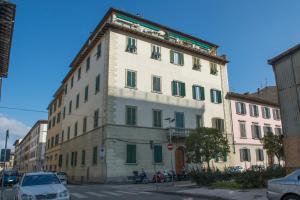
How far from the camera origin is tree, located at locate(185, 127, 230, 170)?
80.8ft

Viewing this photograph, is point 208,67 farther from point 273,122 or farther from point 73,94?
point 73,94

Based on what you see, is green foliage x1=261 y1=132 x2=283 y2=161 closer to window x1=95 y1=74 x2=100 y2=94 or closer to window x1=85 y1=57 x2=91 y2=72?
window x1=95 y1=74 x2=100 y2=94

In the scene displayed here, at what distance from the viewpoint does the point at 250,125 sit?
42.0m

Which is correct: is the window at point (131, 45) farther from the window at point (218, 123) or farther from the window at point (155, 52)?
the window at point (218, 123)

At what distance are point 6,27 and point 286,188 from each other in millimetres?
10631

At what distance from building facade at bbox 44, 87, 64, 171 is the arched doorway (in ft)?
70.5

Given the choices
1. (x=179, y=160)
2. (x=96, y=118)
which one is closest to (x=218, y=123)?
(x=179, y=160)

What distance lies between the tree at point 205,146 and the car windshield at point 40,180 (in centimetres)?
1512

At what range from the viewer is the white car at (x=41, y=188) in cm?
1009

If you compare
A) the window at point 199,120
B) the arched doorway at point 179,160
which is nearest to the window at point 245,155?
the window at point 199,120

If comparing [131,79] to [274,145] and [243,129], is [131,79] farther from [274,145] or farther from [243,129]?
[243,129]

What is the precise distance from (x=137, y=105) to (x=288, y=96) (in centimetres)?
1607

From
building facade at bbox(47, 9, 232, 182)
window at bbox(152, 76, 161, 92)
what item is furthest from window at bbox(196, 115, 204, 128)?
window at bbox(152, 76, 161, 92)

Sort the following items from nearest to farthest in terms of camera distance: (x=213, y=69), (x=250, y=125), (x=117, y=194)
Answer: (x=117, y=194) → (x=213, y=69) → (x=250, y=125)
